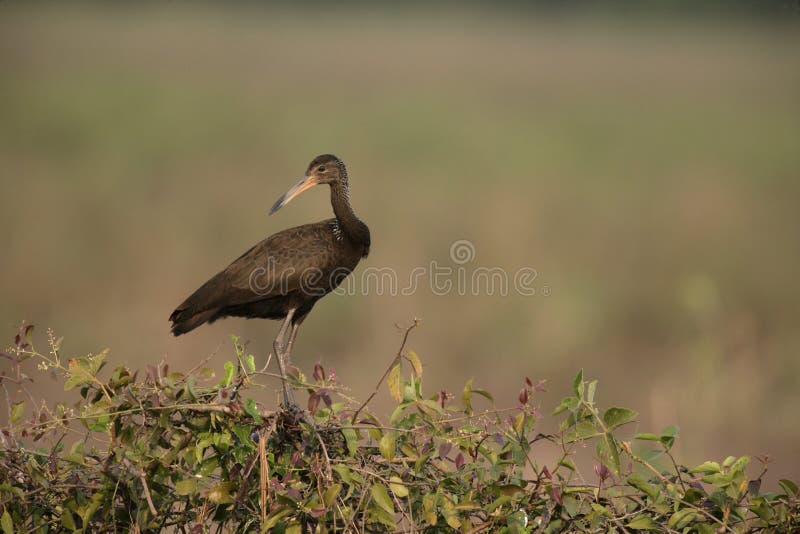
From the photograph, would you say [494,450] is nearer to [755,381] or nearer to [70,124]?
[755,381]

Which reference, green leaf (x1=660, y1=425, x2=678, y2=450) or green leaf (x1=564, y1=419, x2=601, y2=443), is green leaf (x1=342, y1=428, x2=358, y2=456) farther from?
green leaf (x1=660, y1=425, x2=678, y2=450)

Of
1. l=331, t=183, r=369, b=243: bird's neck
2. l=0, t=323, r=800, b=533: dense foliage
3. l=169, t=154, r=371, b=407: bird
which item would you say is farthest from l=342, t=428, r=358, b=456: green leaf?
l=331, t=183, r=369, b=243: bird's neck

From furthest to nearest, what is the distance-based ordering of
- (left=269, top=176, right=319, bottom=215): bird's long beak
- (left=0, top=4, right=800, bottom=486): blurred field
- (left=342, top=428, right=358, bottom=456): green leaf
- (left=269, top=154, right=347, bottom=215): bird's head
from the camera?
(left=0, top=4, right=800, bottom=486): blurred field < (left=269, top=154, right=347, bottom=215): bird's head < (left=269, top=176, right=319, bottom=215): bird's long beak < (left=342, top=428, right=358, bottom=456): green leaf

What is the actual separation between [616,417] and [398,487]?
0.69 m

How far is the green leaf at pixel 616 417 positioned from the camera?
3.58m

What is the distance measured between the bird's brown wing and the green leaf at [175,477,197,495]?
2.49 meters

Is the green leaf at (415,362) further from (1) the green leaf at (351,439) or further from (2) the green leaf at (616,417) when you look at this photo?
(2) the green leaf at (616,417)

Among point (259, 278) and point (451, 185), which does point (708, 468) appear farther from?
point (451, 185)

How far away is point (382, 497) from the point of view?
142 inches

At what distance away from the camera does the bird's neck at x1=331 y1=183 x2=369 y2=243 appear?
649cm

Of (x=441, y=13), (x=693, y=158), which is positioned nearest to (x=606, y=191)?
(x=693, y=158)

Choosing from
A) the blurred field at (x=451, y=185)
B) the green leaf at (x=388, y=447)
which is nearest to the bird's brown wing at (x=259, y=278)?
the blurred field at (x=451, y=185)

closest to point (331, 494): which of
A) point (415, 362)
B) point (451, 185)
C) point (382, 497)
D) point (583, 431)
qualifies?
point (382, 497)

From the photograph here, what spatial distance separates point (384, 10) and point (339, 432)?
1781 cm
